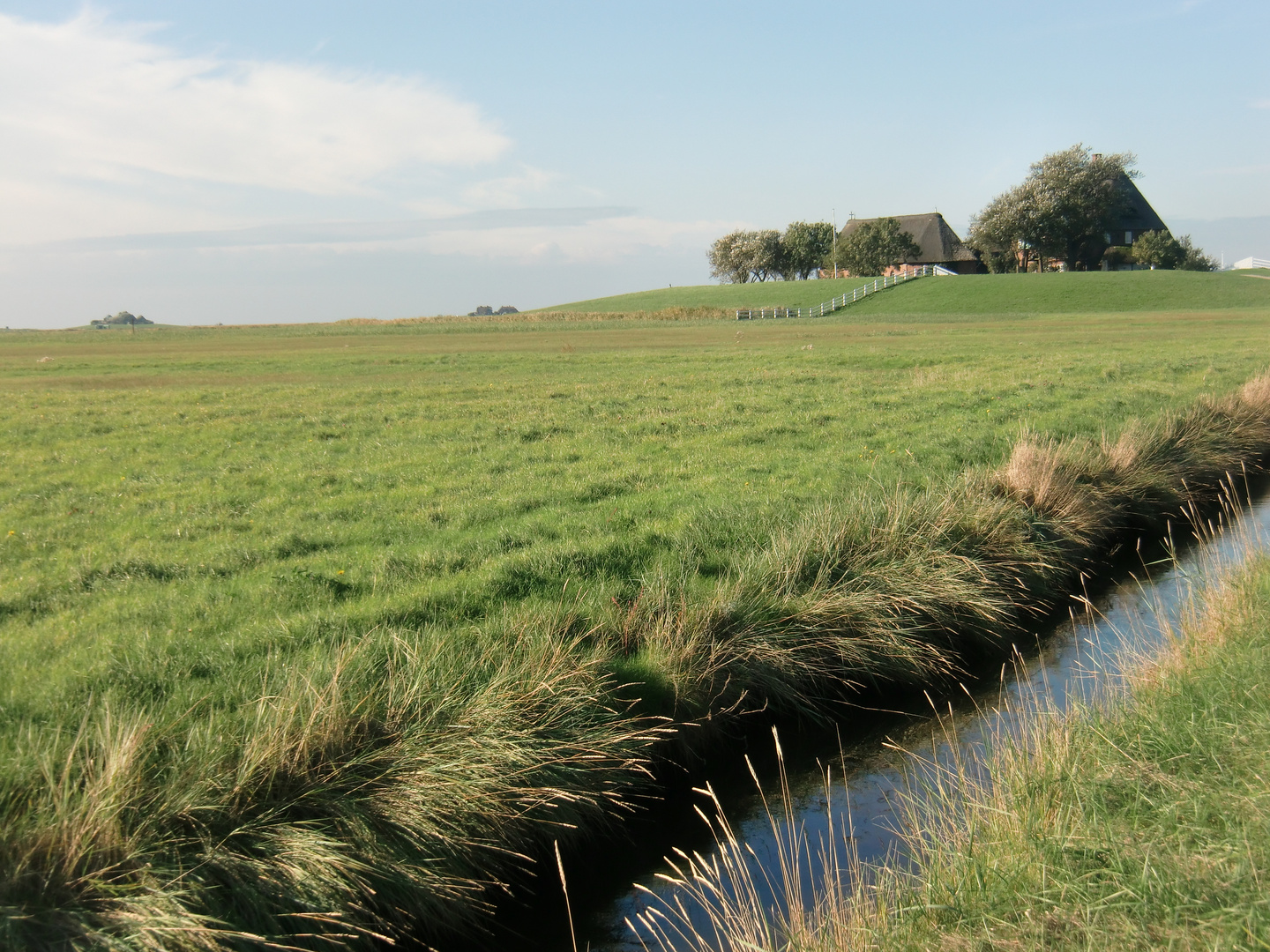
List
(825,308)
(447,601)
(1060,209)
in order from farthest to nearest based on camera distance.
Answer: (1060,209) < (825,308) < (447,601)

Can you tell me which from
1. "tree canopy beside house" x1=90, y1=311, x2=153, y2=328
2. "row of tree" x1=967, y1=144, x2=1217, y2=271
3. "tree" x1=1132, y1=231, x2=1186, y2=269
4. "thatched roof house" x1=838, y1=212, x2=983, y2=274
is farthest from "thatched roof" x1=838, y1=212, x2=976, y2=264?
"tree canopy beside house" x1=90, y1=311, x2=153, y2=328

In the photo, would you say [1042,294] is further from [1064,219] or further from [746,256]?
[746,256]

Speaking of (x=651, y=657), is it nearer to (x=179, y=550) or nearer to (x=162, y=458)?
(x=179, y=550)

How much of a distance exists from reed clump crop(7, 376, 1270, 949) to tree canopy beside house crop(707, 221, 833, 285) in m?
102

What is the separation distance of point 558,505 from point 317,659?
191 inches

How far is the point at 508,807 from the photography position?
17.4 ft

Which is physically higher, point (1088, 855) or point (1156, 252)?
point (1156, 252)

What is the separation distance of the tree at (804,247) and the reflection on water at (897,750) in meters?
104

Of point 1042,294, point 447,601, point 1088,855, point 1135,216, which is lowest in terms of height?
point 1088,855

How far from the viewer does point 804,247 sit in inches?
4291

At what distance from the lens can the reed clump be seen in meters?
4.11

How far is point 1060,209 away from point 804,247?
1176 inches

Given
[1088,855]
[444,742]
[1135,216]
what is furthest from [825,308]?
[1088,855]

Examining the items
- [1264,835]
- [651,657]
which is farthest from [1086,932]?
[651,657]
